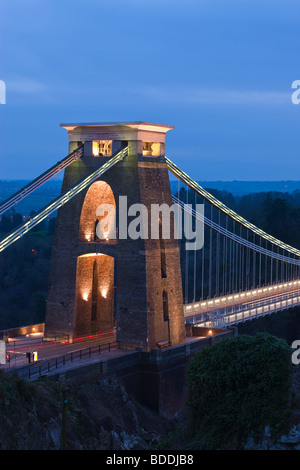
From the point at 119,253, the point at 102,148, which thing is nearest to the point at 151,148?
the point at 102,148

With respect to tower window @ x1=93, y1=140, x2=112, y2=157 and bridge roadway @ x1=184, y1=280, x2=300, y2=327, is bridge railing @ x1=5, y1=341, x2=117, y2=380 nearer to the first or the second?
bridge roadway @ x1=184, y1=280, x2=300, y2=327

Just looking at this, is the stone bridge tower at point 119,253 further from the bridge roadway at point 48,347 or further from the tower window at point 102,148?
the bridge roadway at point 48,347

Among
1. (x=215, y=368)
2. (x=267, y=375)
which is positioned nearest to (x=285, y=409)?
(x=267, y=375)

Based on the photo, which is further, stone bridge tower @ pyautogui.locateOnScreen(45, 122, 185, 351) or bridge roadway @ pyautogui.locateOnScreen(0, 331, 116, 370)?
stone bridge tower @ pyautogui.locateOnScreen(45, 122, 185, 351)

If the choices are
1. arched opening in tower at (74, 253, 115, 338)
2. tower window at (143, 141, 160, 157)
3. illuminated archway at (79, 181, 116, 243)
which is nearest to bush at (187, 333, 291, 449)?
arched opening in tower at (74, 253, 115, 338)

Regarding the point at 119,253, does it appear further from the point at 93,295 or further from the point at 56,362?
the point at 56,362
